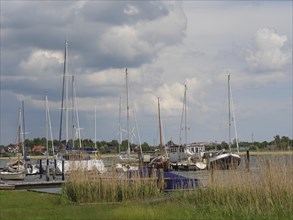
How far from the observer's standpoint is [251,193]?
795 inches

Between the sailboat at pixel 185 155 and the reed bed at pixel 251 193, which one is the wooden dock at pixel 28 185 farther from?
the sailboat at pixel 185 155

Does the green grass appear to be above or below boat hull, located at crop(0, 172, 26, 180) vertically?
below

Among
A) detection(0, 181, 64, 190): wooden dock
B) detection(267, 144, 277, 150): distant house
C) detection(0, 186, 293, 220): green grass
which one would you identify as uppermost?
detection(267, 144, 277, 150): distant house

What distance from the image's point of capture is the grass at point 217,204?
18672 mm

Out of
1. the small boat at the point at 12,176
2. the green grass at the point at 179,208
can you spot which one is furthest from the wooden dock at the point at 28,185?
the small boat at the point at 12,176

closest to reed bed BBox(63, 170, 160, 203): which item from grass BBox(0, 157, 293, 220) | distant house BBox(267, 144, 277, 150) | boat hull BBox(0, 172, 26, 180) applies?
grass BBox(0, 157, 293, 220)

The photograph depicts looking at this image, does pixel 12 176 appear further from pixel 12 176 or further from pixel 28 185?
pixel 28 185

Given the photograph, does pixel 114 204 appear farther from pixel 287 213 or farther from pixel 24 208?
pixel 287 213

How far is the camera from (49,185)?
112 ft

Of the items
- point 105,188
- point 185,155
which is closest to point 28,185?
point 105,188

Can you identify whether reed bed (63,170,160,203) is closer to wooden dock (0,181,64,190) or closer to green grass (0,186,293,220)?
green grass (0,186,293,220)

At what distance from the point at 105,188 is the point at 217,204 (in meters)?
5.70

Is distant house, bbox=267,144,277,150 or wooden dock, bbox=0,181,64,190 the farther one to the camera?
wooden dock, bbox=0,181,64,190

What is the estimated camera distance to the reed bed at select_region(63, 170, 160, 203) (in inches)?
952
